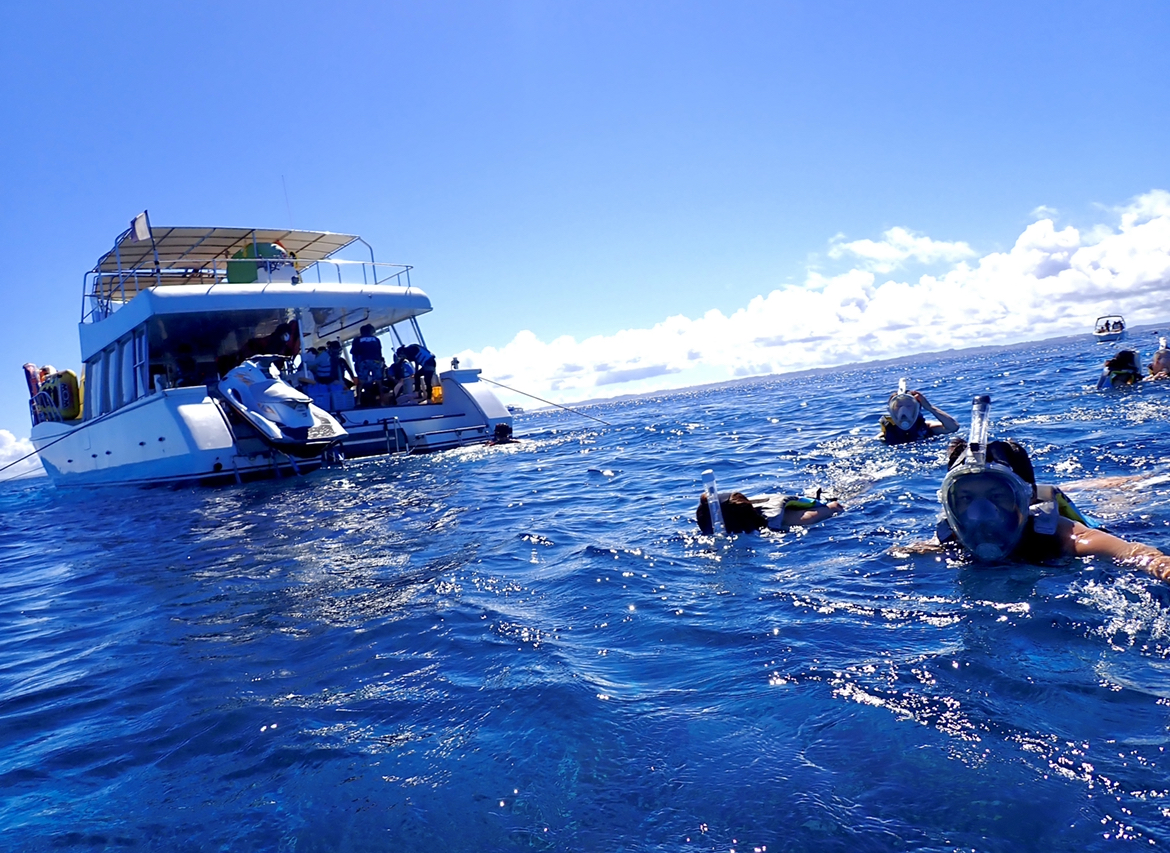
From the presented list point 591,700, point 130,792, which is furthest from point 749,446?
point 130,792

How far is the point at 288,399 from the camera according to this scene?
1238 centimetres

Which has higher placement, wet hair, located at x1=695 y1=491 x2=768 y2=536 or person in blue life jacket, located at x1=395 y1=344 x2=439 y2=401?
person in blue life jacket, located at x1=395 y1=344 x2=439 y2=401

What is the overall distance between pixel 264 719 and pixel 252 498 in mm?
8051

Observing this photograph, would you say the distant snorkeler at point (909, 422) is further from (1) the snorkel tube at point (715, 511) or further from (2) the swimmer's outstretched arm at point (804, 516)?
(1) the snorkel tube at point (715, 511)

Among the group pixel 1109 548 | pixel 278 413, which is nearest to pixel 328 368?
pixel 278 413

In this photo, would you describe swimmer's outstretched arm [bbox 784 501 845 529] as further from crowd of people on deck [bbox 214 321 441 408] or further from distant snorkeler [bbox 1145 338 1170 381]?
distant snorkeler [bbox 1145 338 1170 381]

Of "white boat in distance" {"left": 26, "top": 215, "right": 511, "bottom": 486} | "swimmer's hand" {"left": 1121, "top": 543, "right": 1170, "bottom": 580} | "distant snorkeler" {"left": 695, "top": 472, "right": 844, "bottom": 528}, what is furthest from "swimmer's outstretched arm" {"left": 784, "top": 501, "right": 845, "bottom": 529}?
"white boat in distance" {"left": 26, "top": 215, "right": 511, "bottom": 486}

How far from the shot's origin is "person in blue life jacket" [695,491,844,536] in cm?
571

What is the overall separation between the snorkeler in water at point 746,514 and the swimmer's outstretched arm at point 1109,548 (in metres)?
2.00

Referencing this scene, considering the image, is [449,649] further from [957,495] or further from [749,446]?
[749,446]

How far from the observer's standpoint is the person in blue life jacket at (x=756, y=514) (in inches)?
225

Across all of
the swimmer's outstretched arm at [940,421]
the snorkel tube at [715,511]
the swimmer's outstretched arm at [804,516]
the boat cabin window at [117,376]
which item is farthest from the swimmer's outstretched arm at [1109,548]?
the boat cabin window at [117,376]

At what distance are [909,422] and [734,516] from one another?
528 centimetres

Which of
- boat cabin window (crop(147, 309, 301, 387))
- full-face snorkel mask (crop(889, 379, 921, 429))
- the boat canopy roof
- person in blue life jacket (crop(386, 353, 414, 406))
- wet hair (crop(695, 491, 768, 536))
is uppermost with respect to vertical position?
the boat canopy roof
